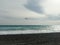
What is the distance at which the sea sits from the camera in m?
1.09

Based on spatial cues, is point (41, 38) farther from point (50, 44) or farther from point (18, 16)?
point (18, 16)

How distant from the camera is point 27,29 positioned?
1152 mm

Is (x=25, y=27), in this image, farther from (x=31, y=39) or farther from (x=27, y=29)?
(x=31, y=39)

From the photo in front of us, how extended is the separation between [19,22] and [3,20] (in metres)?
0.14

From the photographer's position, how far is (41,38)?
1116 millimetres

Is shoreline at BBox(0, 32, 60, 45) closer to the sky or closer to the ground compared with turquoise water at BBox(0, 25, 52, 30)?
closer to the ground

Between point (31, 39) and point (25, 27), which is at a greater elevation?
point (25, 27)

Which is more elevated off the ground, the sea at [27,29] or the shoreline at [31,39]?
the sea at [27,29]

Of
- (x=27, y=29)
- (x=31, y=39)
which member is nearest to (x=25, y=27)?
(x=27, y=29)

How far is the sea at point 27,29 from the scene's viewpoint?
1.09 metres

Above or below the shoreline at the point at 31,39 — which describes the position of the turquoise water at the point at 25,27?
above

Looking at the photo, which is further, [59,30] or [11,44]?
[59,30]

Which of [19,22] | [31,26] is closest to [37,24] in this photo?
[31,26]

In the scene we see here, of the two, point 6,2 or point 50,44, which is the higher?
point 6,2
